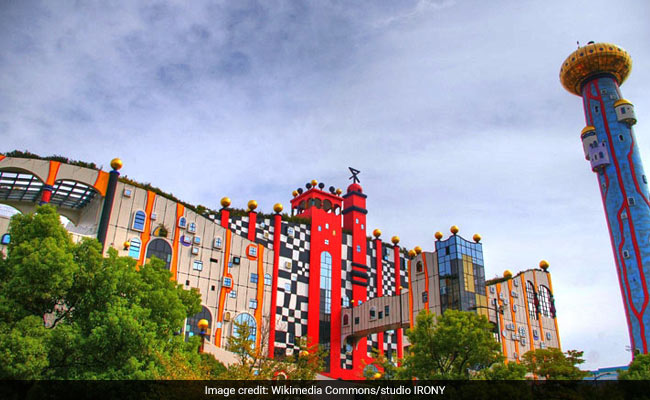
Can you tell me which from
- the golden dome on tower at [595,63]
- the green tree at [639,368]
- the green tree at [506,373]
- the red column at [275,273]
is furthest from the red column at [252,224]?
the golden dome on tower at [595,63]

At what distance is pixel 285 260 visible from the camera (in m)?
31.6

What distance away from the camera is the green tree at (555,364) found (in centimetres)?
2200

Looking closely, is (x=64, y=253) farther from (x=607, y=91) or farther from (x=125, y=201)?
(x=607, y=91)

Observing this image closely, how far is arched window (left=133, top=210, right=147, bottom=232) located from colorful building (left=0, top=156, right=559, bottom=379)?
5 centimetres

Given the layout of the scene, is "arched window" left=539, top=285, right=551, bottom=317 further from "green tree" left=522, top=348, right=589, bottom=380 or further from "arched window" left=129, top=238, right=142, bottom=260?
"arched window" left=129, top=238, right=142, bottom=260

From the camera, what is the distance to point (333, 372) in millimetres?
31422

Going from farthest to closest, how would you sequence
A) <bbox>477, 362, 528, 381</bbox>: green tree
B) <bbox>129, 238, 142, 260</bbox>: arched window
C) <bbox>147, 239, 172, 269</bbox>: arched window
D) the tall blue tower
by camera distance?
the tall blue tower → <bbox>147, 239, 172, 269</bbox>: arched window → <bbox>129, 238, 142, 260</bbox>: arched window → <bbox>477, 362, 528, 381</bbox>: green tree

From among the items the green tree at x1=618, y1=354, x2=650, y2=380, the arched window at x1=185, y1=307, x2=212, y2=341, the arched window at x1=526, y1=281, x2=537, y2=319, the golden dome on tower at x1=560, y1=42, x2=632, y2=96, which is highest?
the golden dome on tower at x1=560, y1=42, x2=632, y2=96

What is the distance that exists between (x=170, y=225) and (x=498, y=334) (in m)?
17.8

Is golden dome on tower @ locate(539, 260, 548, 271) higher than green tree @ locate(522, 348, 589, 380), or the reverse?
golden dome on tower @ locate(539, 260, 548, 271)

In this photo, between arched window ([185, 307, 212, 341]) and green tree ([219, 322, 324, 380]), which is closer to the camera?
green tree ([219, 322, 324, 380])

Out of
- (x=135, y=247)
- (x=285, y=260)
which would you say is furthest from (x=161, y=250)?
(x=285, y=260)

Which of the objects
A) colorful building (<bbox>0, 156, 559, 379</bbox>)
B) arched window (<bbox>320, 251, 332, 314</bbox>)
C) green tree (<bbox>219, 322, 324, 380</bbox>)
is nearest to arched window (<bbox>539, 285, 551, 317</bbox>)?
colorful building (<bbox>0, 156, 559, 379</bbox>)

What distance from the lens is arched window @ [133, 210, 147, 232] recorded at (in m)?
25.0
